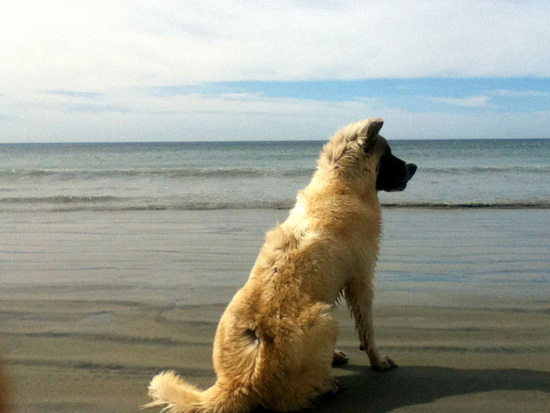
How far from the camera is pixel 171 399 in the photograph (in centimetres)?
346

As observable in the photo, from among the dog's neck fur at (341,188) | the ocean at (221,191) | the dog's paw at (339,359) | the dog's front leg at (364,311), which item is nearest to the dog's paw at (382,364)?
the dog's front leg at (364,311)

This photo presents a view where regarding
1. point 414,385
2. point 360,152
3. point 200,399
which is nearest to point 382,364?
point 414,385

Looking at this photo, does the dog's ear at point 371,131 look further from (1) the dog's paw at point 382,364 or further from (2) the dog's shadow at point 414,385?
(2) the dog's shadow at point 414,385

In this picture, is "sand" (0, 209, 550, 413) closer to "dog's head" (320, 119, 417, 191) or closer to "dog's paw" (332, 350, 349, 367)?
"dog's paw" (332, 350, 349, 367)

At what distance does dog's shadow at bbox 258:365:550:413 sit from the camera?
3762 millimetres

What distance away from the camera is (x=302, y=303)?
11.5 feet

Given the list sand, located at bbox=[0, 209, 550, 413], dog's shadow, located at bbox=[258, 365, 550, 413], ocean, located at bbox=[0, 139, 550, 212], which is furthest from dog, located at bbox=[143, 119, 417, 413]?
ocean, located at bbox=[0, 139, 550, 212]

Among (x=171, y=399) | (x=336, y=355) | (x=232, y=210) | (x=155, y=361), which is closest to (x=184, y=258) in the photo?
(x=155, y=361)

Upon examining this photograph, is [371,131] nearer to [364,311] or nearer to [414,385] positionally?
[364,311]

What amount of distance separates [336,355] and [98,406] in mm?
1874

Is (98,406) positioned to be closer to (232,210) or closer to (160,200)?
(232,210)

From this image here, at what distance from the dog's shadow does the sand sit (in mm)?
14

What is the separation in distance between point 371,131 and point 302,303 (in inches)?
64.3

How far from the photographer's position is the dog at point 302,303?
3.38m
